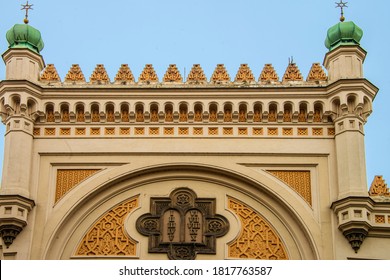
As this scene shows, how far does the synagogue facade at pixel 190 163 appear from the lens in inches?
788

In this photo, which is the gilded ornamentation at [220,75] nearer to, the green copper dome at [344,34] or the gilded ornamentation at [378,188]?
the green copper dome at [344,34]

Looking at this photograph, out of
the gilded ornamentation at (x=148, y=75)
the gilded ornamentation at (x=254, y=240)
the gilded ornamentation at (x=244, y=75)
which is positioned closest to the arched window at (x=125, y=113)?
the gilded ornamentation at (x=148, y=75)

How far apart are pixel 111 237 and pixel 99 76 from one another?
9.94 feet

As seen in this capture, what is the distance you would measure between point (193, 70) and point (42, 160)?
3093 mm

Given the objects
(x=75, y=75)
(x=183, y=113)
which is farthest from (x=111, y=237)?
(x=75, y=75)

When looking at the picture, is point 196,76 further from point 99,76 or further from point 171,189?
point 171,189

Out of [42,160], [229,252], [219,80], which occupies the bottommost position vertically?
[229,252]

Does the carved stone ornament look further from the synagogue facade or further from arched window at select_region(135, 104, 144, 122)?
arched window at select_region(135, 104, 144, 122)

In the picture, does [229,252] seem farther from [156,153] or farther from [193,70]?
[193,70]

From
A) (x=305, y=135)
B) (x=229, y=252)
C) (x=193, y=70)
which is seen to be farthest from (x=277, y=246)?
(x=193, y=70)

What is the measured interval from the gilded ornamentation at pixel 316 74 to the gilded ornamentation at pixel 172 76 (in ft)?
7.41

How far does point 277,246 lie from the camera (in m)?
20.1

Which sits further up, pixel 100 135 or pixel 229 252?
pixel 100 135

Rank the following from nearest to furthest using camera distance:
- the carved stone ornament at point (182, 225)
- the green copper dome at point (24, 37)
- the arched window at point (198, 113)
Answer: the carved stone ornament at point (182, 225), the arched window at point (198, 113), the green copper dome at point (24, 37)
